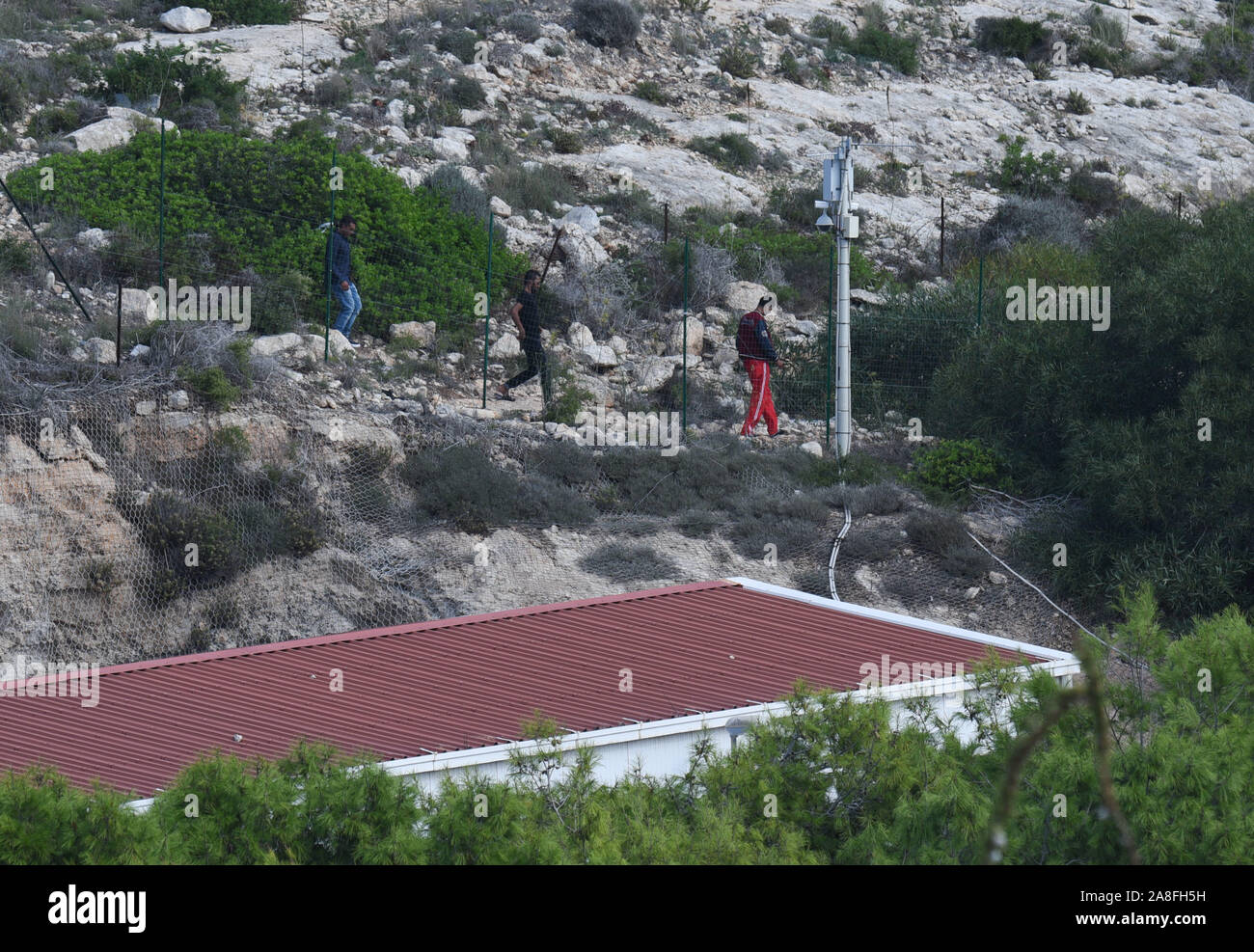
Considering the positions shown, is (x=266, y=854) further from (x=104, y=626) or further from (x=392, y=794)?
(x=104, y=626)

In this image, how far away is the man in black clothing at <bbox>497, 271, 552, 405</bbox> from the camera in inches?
732

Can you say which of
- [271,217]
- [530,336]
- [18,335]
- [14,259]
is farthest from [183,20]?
[530,336]

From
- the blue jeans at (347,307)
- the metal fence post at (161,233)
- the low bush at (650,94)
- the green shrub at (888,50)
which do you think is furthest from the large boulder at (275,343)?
the green shrub at (888,50)

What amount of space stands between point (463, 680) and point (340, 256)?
9631 mm

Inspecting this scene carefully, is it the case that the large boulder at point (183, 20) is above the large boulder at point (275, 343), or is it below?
above

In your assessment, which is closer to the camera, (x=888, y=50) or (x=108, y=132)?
(x=108, y=132)

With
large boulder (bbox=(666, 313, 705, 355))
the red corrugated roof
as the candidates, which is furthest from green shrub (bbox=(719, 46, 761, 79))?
the red corrugated roof

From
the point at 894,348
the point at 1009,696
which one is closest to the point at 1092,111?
the point at 894,348

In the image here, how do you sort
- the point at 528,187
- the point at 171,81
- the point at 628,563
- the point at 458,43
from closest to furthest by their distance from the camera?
the point at 628,563 < the point at 171,81 < the point at 528,187 < the point at 458,43

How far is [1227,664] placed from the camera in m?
6.93

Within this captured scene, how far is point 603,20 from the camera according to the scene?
32.2 meters

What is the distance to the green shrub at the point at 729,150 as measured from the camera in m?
28.9

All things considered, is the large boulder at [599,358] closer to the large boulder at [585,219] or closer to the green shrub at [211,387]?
the large boulder at [585,219]

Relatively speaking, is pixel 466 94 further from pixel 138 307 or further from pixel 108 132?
pixel 138 307
